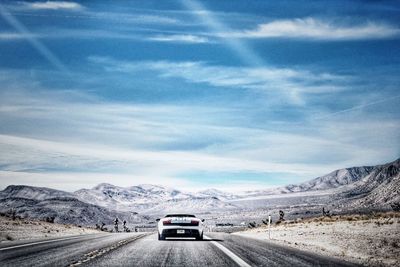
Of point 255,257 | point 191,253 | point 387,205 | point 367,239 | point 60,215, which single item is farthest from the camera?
point 60,215

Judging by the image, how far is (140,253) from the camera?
15828 millimetres

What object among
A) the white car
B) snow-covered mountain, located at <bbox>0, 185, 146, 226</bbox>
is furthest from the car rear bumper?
snow-covered mountain, located at <bbox>0, 185, 146, 226</bbox>

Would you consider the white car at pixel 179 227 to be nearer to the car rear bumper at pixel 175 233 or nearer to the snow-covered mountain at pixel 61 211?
the car rear bumper at pixel 175 233

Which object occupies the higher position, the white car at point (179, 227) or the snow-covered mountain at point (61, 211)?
the snow-covered mountain at point (61, 211)

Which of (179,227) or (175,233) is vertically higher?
(179,227)

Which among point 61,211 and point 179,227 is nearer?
point 179,227

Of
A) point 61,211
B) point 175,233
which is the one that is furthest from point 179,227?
point 61,211

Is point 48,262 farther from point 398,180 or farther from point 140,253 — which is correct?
point 398,180

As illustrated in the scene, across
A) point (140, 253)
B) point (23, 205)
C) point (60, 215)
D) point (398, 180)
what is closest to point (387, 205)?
Result: point (398, 180)

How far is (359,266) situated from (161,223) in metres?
12.1

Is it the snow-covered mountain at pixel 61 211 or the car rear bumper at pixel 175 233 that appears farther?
the snow-covered mountain at pixel 61 211

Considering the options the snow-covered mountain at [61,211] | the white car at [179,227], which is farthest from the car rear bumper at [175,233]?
the snow-covered mountain at [61,211]

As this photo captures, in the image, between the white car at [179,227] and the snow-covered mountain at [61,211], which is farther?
the snow-covered mountain at [61,211]

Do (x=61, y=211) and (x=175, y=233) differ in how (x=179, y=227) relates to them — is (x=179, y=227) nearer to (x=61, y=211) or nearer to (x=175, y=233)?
(x=175, y=233)
